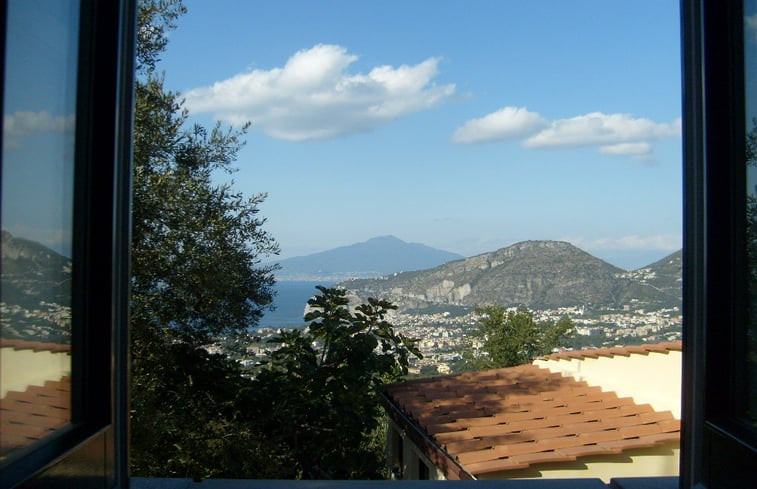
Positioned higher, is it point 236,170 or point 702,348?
point 236,170

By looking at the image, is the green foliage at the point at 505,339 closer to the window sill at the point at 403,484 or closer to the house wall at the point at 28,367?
the window sill at the point at 403,484

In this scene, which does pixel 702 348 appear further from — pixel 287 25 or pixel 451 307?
pixel 451 307

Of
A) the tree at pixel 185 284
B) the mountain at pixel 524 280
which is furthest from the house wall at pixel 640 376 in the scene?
the mountain at pixel 524 280

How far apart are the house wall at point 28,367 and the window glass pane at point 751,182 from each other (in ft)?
4.98

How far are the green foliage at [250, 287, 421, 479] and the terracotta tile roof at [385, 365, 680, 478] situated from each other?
852 millimetres

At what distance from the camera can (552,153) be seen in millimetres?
30453

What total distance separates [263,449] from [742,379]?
14.8ft

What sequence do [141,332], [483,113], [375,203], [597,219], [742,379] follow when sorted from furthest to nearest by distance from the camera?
1. [483,113]
2. [375,203]
3. [597,219]
4. [141,332]
5. [742,379]

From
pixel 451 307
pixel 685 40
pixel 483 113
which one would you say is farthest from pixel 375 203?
pixel 685 40

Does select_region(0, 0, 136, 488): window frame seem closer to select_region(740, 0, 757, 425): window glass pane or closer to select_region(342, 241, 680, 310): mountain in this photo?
select_region(740, 0, 757, 425): window glass pane

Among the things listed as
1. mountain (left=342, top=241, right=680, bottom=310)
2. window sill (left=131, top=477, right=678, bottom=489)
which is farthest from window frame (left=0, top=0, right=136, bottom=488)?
mountain (left=342, top=241, right=680, bottom=310)

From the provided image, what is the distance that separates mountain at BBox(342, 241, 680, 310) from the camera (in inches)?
752

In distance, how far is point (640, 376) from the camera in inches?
287

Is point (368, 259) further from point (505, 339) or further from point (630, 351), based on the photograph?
point (630, 351)
